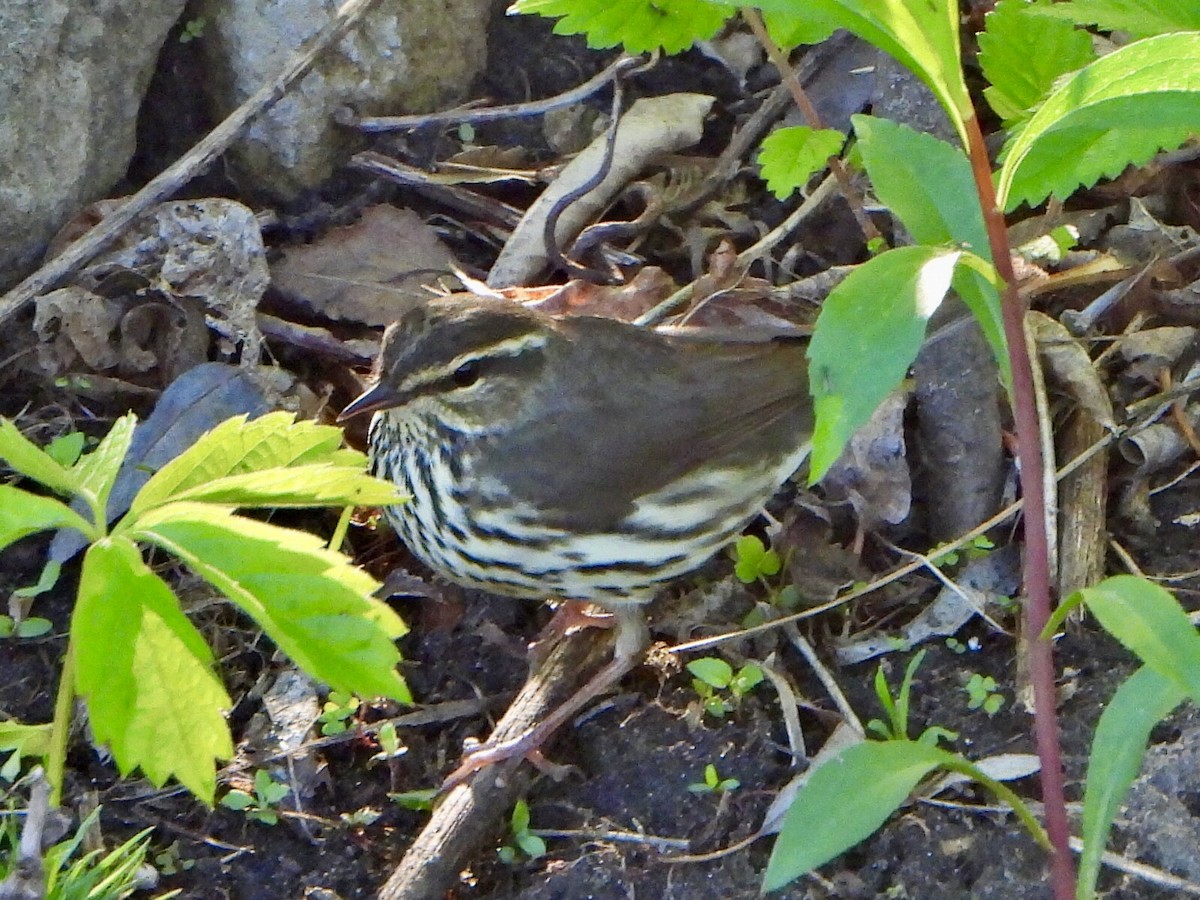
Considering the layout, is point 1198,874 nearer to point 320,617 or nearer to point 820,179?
point 320,617

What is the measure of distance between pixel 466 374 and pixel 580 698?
65 cm

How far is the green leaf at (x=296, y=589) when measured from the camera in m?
1.69

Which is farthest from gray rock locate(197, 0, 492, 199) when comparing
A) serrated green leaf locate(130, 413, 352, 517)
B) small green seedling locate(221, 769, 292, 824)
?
serrated green leaf locate(130, 413, 352, 517)

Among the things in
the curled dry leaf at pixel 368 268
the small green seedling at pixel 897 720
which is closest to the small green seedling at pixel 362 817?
the small green seedling at pixel 897 720

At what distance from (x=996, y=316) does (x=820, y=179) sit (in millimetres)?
1906

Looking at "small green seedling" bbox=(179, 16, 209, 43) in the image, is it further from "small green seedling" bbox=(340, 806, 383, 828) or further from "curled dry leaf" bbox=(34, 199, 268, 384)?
"small green seedling" bbox=(340, 806, 383, 828)

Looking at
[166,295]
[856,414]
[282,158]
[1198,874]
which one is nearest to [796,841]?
[856,414]

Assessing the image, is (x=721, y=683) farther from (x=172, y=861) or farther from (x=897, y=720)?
(x=172, y=861)

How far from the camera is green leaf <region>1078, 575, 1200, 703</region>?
151 centimetres

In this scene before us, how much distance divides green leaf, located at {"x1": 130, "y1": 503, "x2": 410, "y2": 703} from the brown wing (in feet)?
3.59

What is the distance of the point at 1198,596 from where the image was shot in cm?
272

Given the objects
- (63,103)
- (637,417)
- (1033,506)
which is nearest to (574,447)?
(637,417)

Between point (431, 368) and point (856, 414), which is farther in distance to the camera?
point (431, 368)

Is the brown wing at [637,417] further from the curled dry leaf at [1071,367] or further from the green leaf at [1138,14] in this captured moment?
the green leaf at [1138,14]
